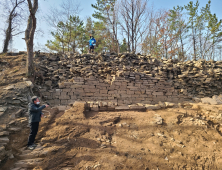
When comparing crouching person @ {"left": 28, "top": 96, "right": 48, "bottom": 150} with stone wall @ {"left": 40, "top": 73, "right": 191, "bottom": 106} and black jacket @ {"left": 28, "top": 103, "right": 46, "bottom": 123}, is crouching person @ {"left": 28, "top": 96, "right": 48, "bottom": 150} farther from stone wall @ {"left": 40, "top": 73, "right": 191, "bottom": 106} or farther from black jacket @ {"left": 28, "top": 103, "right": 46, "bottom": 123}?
stone wall @ {"left": 40, "top": 73, "right": 191, "bottom": 106}

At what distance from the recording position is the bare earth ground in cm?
318

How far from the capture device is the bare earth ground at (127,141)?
10.4ft

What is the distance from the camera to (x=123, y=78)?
7.48 meters

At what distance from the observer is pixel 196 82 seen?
848 cm

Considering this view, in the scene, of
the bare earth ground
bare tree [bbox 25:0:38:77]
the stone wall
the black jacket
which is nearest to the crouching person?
the black jacket

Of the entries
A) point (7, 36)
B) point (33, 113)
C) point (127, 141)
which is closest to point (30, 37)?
point (33, 113)

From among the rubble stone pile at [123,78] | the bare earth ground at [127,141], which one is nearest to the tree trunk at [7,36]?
the rubble stone pile at [123,78]

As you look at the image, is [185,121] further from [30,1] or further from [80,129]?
[30,1]

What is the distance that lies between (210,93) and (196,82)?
1158 mm

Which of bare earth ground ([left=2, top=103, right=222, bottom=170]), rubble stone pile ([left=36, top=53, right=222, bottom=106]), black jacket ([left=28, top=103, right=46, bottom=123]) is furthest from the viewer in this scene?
rubble stone pile ([left=36, top=53, right=222, bottom=106])

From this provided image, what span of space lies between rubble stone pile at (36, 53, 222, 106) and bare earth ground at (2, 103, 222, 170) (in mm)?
2013

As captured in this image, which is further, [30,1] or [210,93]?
[210,93]

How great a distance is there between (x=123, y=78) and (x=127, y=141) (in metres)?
4.12

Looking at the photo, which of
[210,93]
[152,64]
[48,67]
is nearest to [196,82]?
[210,93]
